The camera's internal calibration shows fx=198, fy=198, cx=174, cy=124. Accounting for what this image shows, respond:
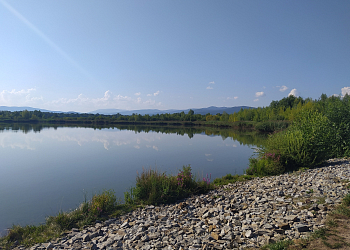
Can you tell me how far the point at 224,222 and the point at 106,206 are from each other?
448 centimetres

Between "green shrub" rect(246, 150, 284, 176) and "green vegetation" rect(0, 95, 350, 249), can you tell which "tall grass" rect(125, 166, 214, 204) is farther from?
"green shrub" rect(246, 150, 284, 176)

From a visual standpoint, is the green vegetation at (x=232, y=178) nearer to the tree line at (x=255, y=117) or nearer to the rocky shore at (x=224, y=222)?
→ the rocky shore at (x=224, y=222)

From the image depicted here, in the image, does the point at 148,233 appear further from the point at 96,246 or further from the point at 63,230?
the point at 63,230

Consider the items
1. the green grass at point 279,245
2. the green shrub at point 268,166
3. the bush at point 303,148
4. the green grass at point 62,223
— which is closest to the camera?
the green grass at point 279,245

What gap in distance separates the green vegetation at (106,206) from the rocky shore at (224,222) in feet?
1.56

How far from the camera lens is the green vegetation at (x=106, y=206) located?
599 centimetres

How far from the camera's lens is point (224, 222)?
5.32 metres

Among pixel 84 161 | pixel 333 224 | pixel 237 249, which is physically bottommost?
pixel 84 161

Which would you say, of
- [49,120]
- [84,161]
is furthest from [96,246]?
[49,120]

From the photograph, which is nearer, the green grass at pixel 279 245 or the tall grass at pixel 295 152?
the green grass at pixel 279 245

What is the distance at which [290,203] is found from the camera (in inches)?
232

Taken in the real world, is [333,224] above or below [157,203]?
above

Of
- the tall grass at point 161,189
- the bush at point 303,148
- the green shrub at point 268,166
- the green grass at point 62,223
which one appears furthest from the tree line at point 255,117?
the green grass at point 62,223

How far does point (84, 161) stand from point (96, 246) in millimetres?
14627
